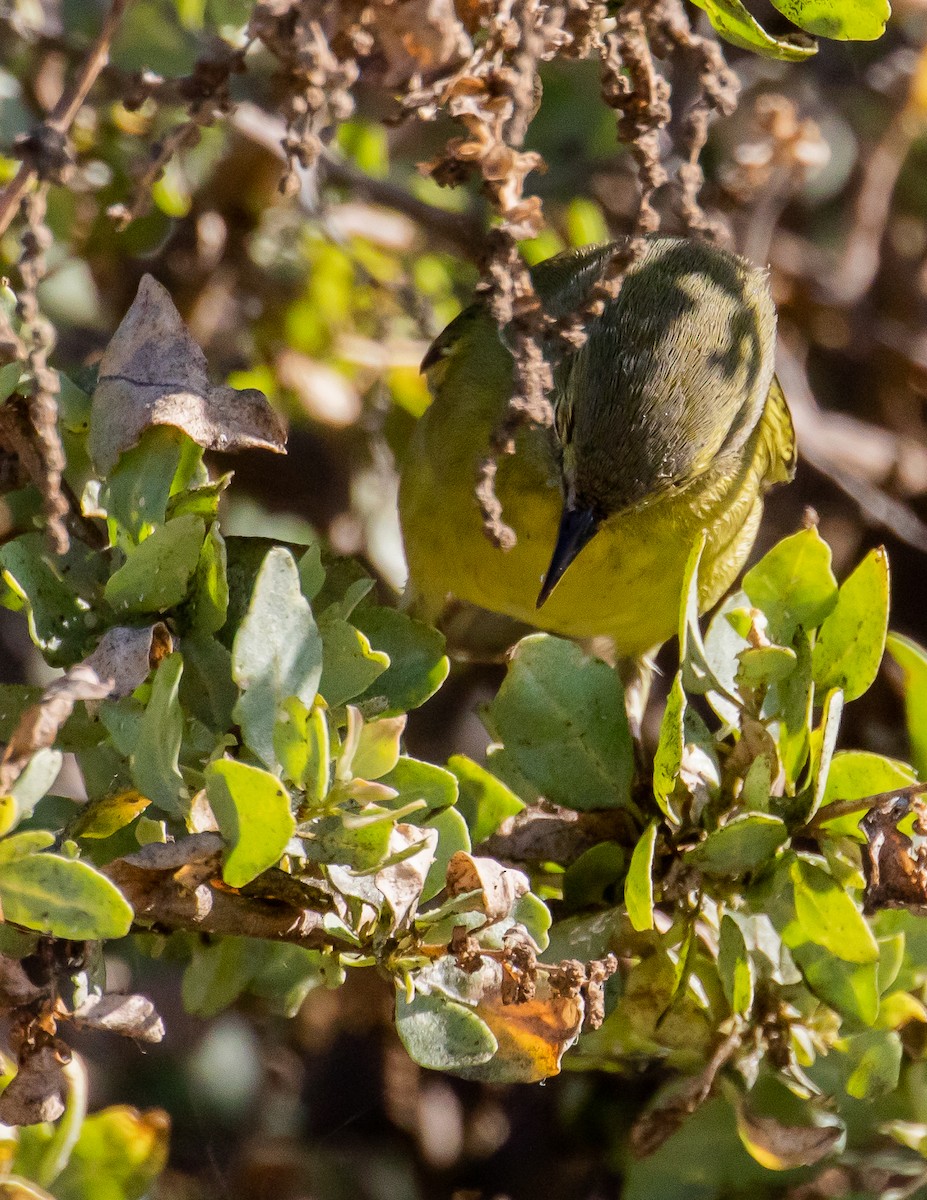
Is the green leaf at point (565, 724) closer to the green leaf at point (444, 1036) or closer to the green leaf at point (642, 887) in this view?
the green leaf at point (642, 887)

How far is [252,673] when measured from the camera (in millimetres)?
1630

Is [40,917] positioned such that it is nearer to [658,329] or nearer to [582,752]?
[582,752]

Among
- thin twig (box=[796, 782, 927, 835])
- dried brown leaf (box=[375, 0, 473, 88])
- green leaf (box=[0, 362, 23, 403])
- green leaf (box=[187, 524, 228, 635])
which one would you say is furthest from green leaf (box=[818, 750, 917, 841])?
green leaf (box=[0, 362, 23, 403])

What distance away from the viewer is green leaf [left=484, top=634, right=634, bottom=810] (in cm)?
212

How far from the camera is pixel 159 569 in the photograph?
5.72ft

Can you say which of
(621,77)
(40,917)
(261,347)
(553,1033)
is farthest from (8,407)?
(261,347)

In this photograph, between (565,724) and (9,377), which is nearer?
(9,377)

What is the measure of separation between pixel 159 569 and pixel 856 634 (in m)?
0.99

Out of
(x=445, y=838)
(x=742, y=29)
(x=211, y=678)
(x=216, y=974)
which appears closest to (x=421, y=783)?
(x=445, y=838)

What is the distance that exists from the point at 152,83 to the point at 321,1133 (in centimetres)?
228

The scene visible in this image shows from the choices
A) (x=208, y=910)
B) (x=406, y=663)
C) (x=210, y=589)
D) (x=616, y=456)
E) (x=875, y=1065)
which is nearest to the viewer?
(x=208, y=910)

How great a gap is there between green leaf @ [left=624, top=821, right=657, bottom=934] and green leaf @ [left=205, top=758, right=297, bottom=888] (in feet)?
1.91

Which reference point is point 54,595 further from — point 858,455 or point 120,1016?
point 858,455

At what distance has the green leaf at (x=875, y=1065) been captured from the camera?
2152mm
